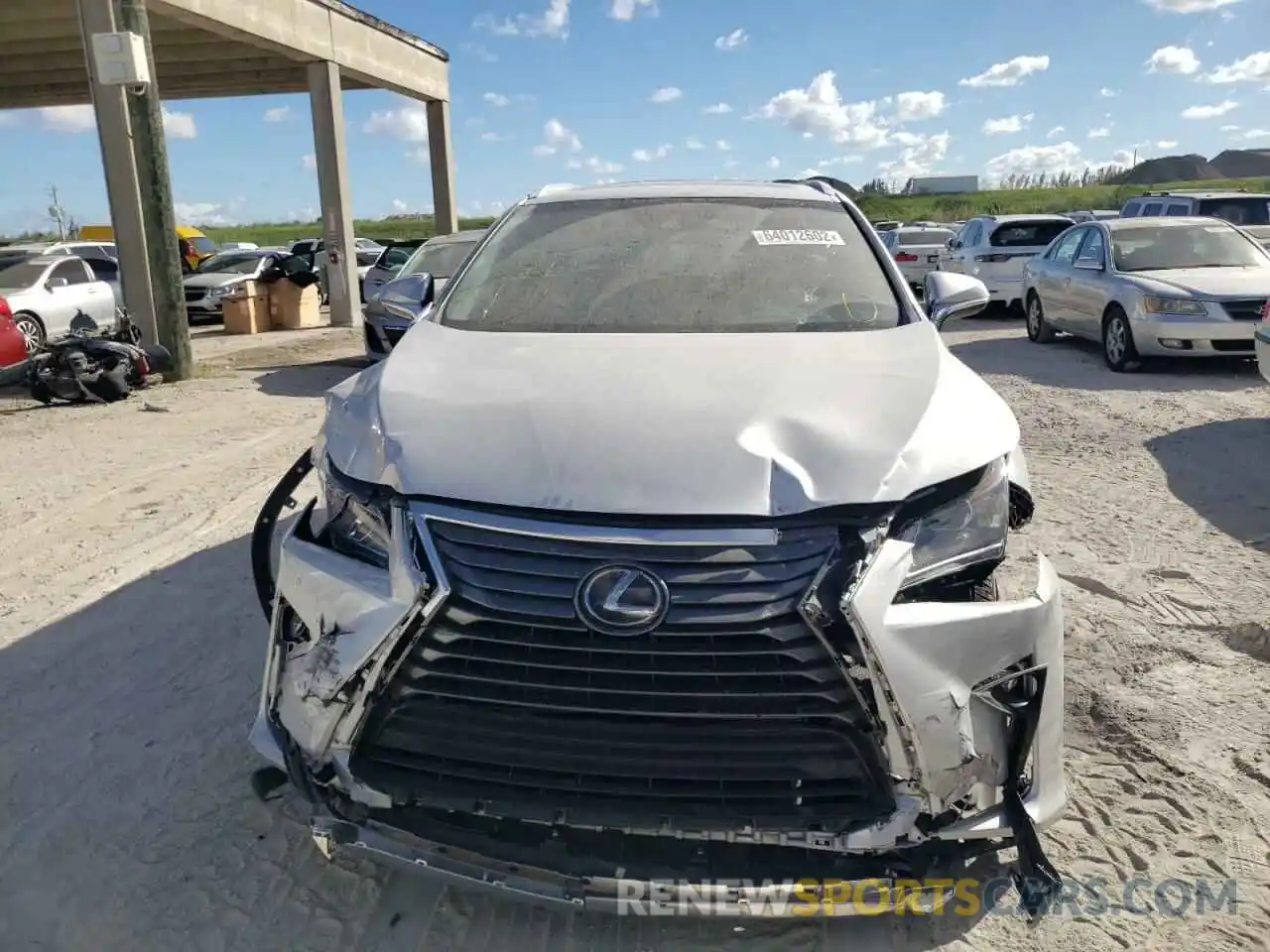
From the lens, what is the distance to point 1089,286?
35.8 ft

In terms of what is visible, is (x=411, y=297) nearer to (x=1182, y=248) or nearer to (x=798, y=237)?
(x=798, y=237)

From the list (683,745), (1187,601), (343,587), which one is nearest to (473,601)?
(343,587)

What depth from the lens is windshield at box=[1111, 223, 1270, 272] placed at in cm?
1045

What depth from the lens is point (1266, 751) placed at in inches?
125

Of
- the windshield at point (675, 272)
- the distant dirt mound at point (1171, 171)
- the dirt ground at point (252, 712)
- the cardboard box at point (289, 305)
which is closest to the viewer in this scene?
the dirt ground at point (252, 712)

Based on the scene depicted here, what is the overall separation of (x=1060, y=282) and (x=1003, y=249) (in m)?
3.96

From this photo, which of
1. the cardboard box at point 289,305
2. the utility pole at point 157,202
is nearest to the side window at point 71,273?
the cardboard box at point 289,305

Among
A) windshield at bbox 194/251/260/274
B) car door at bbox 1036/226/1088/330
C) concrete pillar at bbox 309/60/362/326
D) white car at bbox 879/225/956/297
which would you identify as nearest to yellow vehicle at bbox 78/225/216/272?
windshield at bbox 194/251/260/274

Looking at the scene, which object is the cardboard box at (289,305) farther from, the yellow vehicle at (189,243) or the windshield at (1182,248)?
the windshield at (1182,248)

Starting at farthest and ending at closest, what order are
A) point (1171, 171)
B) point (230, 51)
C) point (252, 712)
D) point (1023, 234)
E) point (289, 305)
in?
point (1171, 171), point (289, 305), point (230, 51), point (1023, 234), point (252, 712)

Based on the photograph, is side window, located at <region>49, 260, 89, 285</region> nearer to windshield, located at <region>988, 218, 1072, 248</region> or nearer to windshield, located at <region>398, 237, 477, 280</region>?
windshield, located at <region>398, 237, 477, 280</region>

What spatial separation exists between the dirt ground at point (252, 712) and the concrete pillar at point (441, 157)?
49.8ft

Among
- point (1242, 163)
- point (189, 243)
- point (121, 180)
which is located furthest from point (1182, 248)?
point (1242, 163)

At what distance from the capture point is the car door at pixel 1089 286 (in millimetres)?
→ 10648
